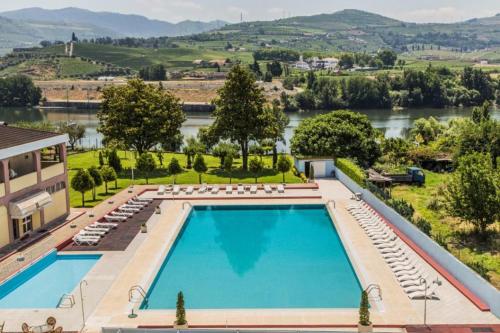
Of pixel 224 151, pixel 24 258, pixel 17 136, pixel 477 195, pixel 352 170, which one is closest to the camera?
pixel 24 258

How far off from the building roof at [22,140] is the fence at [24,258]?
4.15 m

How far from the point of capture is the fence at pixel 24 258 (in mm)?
20781

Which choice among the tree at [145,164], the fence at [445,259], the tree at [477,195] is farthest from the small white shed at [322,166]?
the tree at [477,195]

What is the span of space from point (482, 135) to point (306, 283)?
24495 mm

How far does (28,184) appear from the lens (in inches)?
1001

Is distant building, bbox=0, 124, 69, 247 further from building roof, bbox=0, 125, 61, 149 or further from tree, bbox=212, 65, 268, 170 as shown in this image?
tree, bbox=212, 65, 268, 170

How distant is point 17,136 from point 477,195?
20883mm

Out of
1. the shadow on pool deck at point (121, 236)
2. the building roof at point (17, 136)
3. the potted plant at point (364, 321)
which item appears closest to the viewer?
the potted plant at point (364, 321)

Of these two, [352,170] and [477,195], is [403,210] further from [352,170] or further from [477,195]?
[352,170]

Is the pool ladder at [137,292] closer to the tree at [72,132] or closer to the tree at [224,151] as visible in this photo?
the tree at [224,151]

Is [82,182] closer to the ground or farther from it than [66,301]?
farther from it

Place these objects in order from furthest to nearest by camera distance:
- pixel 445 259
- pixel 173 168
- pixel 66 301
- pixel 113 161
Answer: pixel 113 161
pixel 173 168
pixel 445 259
pixel 66 301

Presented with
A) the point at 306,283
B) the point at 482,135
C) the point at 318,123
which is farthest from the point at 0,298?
the point at 482,135

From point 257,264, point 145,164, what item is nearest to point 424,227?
point 257,264
